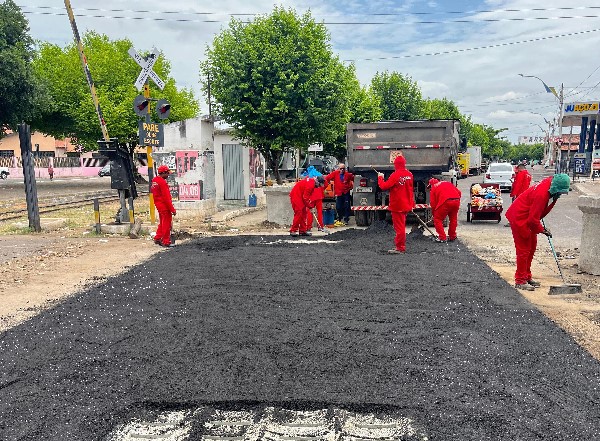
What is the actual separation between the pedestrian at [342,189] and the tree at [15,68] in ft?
62.5

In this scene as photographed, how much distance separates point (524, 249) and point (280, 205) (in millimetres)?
8091

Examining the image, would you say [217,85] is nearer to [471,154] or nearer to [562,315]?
[562,315]

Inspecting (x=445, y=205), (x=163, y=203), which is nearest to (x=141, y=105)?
(x=163, y=203)

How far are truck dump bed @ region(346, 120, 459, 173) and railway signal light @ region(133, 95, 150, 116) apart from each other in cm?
502

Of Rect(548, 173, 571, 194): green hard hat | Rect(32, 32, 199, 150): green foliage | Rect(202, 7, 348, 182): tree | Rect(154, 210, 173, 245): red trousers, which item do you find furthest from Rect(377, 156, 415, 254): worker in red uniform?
Rect(32, 32, 199, 150): green foliage

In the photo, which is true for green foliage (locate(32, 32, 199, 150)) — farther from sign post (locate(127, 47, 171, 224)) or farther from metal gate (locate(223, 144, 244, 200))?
sign post (locate(127, 47, 171, 224))

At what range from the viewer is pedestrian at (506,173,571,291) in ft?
22.0

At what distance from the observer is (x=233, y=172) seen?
1894cm

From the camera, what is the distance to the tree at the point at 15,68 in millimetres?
24516

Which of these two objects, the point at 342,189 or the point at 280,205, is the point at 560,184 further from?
the point at 280,205

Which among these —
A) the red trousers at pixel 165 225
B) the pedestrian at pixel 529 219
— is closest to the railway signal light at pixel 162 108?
the red trousers at pixel 165 225

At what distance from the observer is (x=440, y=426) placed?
3246mm

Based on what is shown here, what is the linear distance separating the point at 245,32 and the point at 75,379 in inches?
611

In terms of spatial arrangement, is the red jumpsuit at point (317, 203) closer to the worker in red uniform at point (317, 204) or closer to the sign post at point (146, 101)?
the worker in red uniform at point (317, 204)
